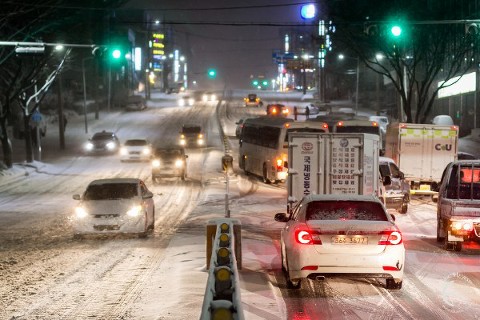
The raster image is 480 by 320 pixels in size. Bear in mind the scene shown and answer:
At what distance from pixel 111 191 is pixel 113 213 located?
122cm

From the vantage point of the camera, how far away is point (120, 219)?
751 inches

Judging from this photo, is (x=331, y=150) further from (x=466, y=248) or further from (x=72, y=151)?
(x=72, y=151)

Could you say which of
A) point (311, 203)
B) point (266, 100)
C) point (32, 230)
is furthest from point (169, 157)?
point (266, 100)

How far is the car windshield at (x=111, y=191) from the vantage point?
65.4 feet

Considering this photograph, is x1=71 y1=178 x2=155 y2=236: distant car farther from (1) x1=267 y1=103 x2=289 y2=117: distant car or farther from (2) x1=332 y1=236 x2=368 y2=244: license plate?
(1) x1=267 y1=103 x2=289 y2=117: distant car

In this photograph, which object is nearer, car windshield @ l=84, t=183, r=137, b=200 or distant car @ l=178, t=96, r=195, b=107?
car windshield @ l=84, t=183, r=137, b=200

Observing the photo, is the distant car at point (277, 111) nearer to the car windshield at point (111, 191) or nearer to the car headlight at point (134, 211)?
the car windshield at point (111, 191)

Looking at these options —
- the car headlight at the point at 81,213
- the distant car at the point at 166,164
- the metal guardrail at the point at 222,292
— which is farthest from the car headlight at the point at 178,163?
the metal guardrail at the point at 222,292

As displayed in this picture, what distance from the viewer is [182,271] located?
44.0 ft

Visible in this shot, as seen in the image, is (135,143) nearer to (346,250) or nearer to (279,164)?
(279,164)

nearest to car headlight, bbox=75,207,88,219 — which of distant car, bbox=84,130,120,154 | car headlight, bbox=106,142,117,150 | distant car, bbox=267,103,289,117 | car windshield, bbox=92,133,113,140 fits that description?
distant car, bbox=84,130,120,154

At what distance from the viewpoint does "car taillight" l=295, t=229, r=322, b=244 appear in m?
11.4

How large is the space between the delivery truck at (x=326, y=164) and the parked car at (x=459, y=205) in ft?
12.3

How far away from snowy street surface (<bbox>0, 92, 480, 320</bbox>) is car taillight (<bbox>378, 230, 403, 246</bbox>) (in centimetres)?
84
